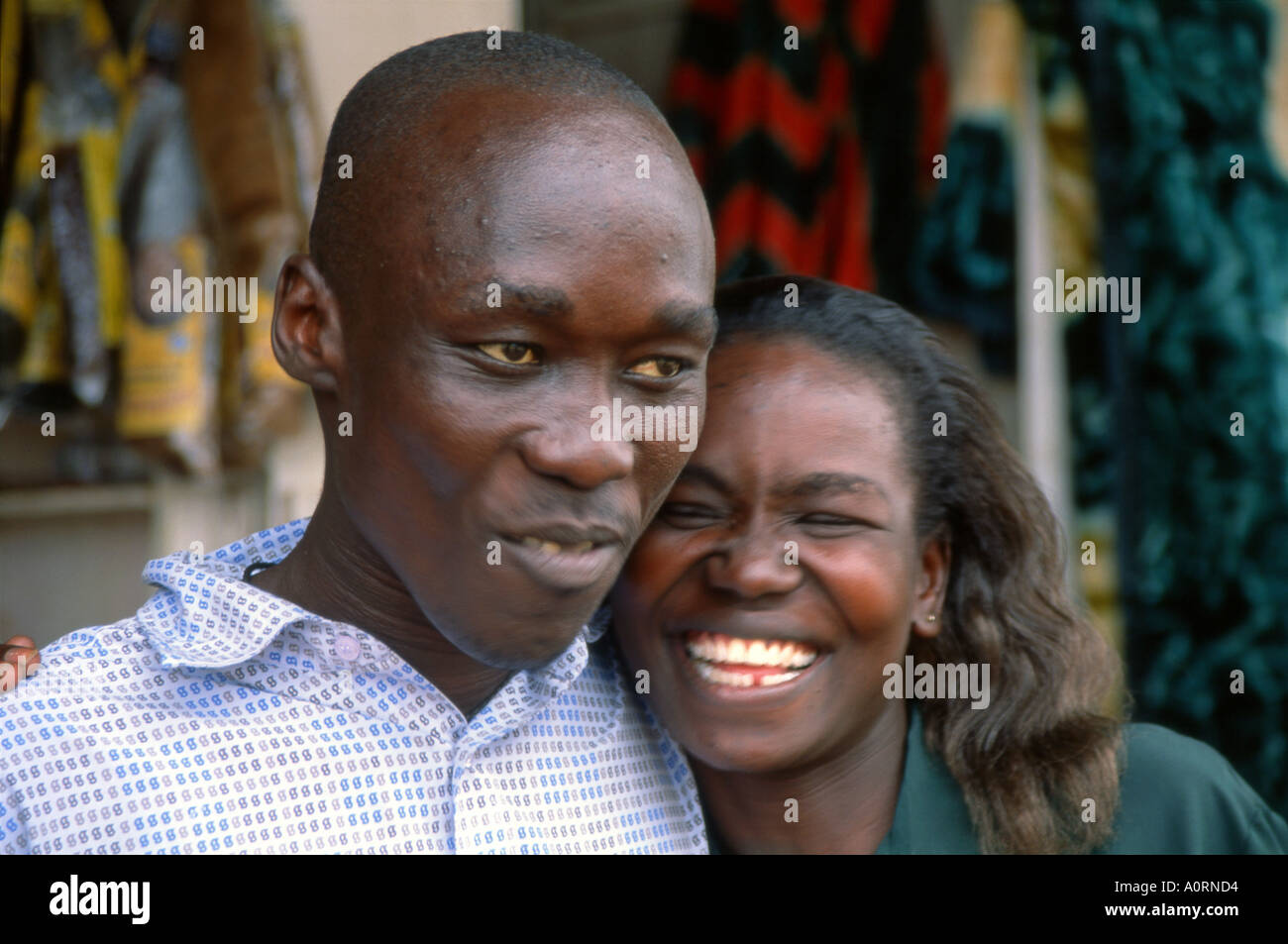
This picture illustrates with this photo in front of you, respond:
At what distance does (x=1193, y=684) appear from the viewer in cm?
317

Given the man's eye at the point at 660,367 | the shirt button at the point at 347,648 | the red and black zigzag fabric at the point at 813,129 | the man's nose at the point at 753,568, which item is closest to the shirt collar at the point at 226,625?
the shirt button at the point at 347,648

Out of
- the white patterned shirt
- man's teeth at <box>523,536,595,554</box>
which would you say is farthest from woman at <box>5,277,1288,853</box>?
man's teeth at <box>523,536,595,554</box>

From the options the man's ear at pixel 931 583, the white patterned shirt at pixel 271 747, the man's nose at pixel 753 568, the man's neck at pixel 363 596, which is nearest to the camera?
the white patterned shirt at pixel 271 747

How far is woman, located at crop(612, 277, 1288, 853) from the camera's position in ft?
6.02

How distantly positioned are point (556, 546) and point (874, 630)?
0.53 metres

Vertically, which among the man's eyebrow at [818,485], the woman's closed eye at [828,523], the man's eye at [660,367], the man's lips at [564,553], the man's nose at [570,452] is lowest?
the man's lips at [564,553]

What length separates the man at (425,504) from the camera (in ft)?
4.83

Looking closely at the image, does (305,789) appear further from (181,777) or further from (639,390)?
(639,390)

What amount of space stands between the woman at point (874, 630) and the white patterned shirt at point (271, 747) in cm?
19

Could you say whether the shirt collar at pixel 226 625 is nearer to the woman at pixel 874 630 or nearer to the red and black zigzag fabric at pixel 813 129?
the woman at pixel 874 630

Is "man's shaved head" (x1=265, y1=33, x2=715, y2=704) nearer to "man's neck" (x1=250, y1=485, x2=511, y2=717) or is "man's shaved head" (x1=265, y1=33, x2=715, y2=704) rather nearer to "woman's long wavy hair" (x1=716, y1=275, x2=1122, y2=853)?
"man's neck" (x1=250, y1=485, x2=511, y2=717)

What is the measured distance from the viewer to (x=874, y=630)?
1.86m

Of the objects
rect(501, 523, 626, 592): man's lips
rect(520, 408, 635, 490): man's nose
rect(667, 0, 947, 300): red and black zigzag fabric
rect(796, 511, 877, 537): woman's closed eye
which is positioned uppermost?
rect(667, 0, 947, 300): red and black zigzag fabric

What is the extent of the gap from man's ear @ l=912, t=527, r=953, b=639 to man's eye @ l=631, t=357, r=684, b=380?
57cm
